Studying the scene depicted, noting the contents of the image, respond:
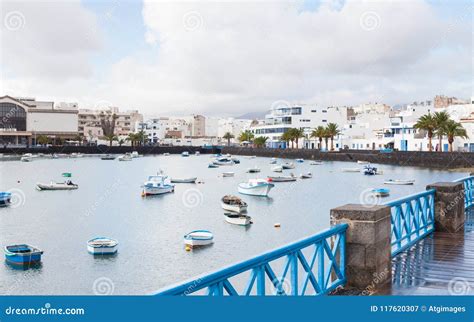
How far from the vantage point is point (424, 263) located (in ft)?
37.3

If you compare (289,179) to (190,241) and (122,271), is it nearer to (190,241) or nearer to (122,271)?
(190,241)

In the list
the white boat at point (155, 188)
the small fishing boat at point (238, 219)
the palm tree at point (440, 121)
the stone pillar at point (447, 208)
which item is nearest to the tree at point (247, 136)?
the palm tree at point (440, 121)

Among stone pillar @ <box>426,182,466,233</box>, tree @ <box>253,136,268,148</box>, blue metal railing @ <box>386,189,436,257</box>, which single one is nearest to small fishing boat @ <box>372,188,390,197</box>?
stone pillar @ <box>426,182,466,233</box>

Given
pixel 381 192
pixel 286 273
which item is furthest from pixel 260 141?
pixel 286 273

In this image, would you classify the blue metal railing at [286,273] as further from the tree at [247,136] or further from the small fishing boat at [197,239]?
the tree at [247,136]

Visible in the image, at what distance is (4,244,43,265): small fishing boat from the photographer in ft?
93.2

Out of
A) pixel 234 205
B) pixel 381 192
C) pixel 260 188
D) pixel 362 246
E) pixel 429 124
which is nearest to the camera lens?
pixel 362 246

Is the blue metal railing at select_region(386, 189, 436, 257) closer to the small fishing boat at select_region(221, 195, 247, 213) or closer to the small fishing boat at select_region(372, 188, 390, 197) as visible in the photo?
the small fishing boat at select_region(221, 195, 247, 213)

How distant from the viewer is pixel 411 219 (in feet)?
44.7

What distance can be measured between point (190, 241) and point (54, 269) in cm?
828

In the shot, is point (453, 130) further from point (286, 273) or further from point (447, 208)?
point (286, 273)

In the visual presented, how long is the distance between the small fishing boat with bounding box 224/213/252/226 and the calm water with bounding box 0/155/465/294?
632 mm

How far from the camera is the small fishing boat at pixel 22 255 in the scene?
93.2 feet

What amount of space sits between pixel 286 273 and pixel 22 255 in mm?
24123
